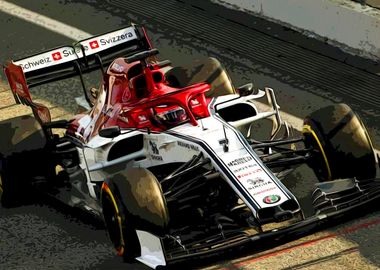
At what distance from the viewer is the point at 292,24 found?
18.3 m

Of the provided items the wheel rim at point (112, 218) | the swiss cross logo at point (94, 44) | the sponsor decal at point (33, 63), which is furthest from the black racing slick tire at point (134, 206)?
the swiss cross logo at point (94, 44)

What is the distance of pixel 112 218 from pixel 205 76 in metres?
2.93

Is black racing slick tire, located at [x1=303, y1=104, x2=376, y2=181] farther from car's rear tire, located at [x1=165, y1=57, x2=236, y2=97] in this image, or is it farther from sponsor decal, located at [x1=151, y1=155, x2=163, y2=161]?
car's rear tire, located at [x1=165, y1=57, x2=236, y2=97]

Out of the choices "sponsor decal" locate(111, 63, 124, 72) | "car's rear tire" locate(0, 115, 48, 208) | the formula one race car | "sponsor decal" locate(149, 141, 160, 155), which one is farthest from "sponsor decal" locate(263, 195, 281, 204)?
"car's rear tire" locate(0, 115, 48, 208)

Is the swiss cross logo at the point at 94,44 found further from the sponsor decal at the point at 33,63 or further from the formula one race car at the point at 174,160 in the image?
the sponsor decal at the point at 33,63

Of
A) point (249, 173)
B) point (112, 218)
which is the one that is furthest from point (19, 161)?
point (249, 173)

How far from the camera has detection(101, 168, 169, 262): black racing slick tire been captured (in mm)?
12031

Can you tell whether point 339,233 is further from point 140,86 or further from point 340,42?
point 340,42

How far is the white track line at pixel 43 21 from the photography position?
19.2 m

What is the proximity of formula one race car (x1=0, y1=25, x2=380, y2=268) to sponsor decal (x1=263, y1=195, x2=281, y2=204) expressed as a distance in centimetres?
1

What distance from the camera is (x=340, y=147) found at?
13016 mm

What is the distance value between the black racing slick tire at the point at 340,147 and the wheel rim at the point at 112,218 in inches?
83.7

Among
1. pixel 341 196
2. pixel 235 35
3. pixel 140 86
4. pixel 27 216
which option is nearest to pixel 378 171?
pixel 341 196

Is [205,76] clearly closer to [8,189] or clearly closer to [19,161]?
[19,161]
